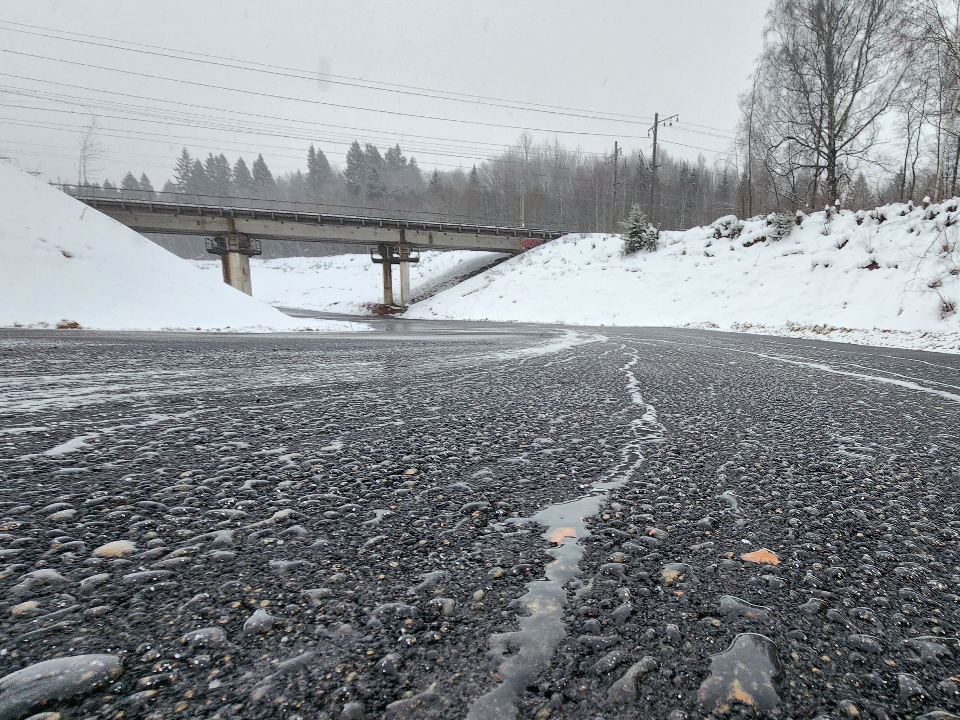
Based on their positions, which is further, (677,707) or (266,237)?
(266,237)

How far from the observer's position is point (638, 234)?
26578 millimetres

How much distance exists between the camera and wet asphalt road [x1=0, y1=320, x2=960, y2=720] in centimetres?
68

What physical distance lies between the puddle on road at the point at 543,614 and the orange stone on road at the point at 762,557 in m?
0.37

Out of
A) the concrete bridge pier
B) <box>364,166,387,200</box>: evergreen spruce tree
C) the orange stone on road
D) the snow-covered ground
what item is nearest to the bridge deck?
the concrete bridge pier

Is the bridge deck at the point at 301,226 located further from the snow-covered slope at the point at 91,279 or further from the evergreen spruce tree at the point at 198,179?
the evergreen spruce tree at the point at 198,179

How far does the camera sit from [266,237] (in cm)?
3002

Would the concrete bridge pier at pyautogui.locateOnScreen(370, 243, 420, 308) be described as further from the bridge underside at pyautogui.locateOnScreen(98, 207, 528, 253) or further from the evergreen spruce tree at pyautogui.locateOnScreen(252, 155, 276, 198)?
the evergreen spruce tree at pyautogui.locateOnScreen(252, 155, 276, 198)

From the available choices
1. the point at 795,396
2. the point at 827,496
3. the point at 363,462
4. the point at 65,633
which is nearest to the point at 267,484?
the point at 363,462

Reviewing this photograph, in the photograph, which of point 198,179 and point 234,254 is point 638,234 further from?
point 198,179

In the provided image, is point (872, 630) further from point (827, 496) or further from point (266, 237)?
point (266, 237)

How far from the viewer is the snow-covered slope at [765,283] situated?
1122 centimetres

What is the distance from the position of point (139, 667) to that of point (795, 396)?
380cm

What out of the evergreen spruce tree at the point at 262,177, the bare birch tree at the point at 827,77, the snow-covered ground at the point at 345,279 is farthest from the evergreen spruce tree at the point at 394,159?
the bare birch tree at the point at 827,77

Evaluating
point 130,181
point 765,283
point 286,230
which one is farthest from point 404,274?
point 130,181
